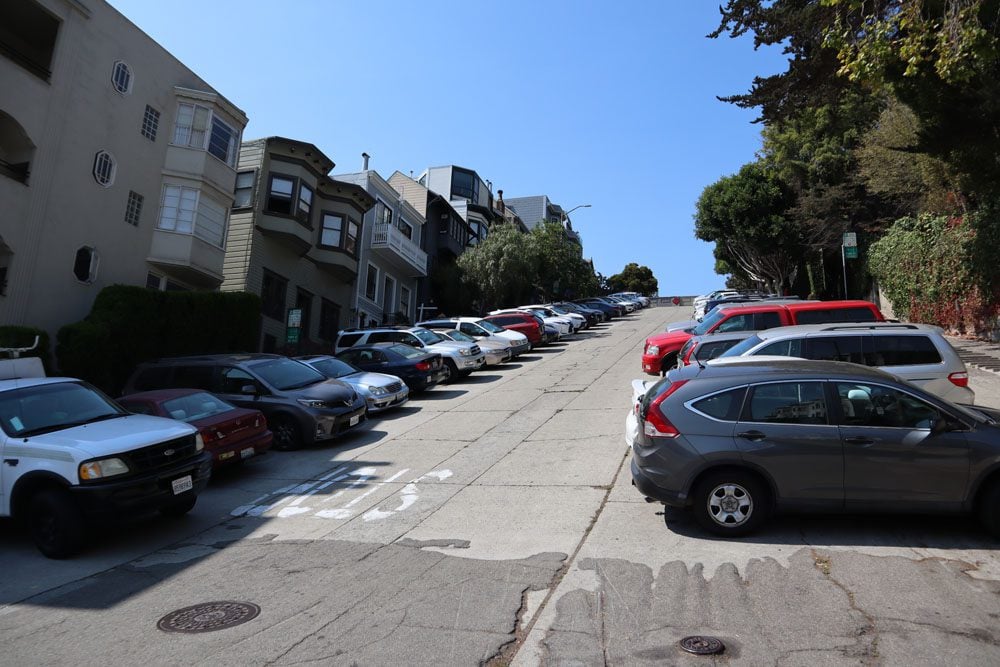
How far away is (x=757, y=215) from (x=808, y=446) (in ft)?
134

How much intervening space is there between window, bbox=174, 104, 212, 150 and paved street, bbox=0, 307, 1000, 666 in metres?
16.5

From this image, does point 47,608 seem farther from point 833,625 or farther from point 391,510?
point 833,625

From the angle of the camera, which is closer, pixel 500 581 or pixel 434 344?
pixel 500 581

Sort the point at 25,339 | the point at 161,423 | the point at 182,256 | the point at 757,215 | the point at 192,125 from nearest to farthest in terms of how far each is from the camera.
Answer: the point at 161,423, the point at 25,339, the point at 182,256, the point at 192,125, the point at 757,215

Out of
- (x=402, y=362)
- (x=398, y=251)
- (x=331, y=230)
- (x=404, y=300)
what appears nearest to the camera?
(x=402, y=362)

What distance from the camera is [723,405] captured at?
666 cm

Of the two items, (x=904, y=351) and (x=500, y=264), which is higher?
(x=500, y=264)

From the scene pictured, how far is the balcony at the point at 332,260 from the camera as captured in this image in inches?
1201

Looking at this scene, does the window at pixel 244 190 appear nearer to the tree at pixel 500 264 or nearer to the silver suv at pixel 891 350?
the tree at pixel 500 264

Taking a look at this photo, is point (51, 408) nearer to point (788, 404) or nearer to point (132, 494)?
point (132, 494)

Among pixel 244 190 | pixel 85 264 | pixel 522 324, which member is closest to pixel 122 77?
pixel 85 264

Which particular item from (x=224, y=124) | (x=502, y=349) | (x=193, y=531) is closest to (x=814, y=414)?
(x=193, y=531)

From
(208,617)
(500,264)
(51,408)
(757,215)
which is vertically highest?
(757,215)

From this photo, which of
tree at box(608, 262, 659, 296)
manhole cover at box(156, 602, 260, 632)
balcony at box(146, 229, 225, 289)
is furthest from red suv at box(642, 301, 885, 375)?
tree at box(608, 262, 659, 296)
